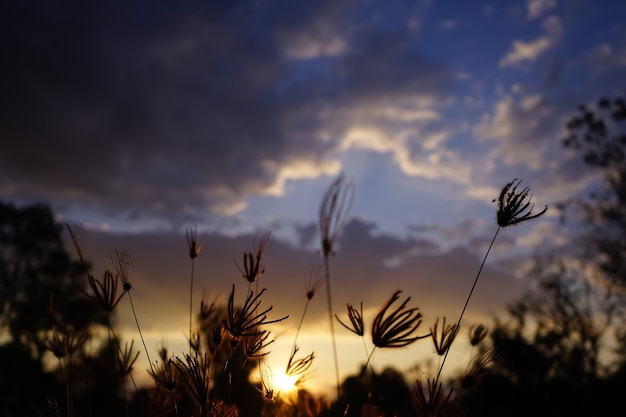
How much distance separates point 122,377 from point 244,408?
1.14 meters

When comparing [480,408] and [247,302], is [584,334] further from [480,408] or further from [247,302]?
[247,302]

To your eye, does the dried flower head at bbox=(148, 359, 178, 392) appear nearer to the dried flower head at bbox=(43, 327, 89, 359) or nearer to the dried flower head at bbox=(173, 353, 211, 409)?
the dried flower head at bbox=(173, 353, 211, 409)

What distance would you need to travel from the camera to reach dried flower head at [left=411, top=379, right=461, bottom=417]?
231cm

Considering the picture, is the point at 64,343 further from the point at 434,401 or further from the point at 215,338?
the point at 434,401

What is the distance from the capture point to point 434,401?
7.70ft

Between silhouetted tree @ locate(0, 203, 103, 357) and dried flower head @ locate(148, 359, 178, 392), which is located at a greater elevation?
silhouetted tree @ locate(0, 203, 103, 357)

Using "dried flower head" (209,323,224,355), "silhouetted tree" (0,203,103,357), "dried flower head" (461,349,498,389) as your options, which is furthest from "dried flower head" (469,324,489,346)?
"silhouetted tree" (0,203,103,357)

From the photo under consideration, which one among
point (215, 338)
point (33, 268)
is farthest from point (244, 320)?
point (33, 268)

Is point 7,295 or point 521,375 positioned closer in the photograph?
point 7,295

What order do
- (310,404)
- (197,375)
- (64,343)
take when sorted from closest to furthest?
1. (197,375)
2. (310,404)
3. (64,343)

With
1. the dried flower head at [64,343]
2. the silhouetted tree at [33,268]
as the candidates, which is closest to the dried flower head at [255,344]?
the dried flower head at [64,343]

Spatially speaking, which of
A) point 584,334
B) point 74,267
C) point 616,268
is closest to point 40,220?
point 74,267

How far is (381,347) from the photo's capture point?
2.54 meters

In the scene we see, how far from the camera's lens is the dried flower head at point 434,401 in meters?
2.31
